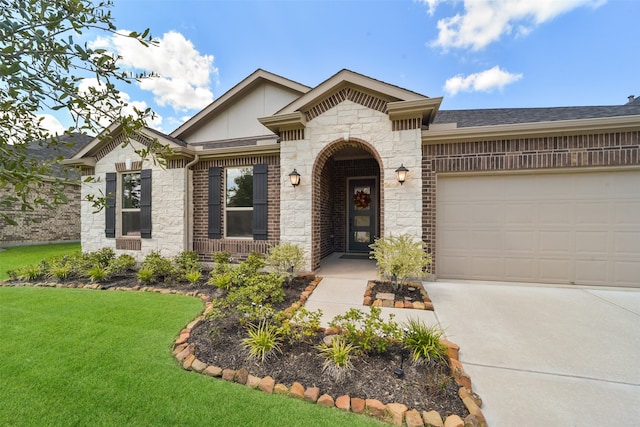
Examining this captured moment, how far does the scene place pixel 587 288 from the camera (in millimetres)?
4934

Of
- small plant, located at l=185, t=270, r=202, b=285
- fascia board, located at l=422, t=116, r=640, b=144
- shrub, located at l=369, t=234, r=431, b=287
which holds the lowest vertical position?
small plant, located at l=185, t=270, r=202, b=285

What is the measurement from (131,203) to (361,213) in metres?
7.05

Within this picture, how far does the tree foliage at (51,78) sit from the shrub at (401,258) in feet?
13.2

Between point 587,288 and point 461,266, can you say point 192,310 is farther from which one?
point 587,288

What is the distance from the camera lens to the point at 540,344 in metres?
3.03

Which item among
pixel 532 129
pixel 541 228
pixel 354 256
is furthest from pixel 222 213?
pixel 541 228

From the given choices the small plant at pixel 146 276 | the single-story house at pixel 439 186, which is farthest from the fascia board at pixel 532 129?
the small plant at pixel 146 276

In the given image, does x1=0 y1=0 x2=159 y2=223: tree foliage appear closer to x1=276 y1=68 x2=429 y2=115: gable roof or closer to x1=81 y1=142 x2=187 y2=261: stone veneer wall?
x1=276 y1=68 x2=429 y2=115: gable roof

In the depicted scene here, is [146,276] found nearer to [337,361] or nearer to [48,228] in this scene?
[337,361]

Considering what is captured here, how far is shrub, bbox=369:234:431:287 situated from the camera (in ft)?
15.2

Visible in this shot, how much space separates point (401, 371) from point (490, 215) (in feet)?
14.1

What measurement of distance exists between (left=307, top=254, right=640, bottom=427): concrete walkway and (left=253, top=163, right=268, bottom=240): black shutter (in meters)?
2.12

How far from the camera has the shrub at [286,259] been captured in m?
5.36

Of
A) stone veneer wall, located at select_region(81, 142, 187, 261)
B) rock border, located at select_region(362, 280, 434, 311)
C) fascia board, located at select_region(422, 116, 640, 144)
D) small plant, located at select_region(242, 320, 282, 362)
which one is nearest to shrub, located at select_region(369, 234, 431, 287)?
rock border, located at select_region(362, 280, 434, 311)
